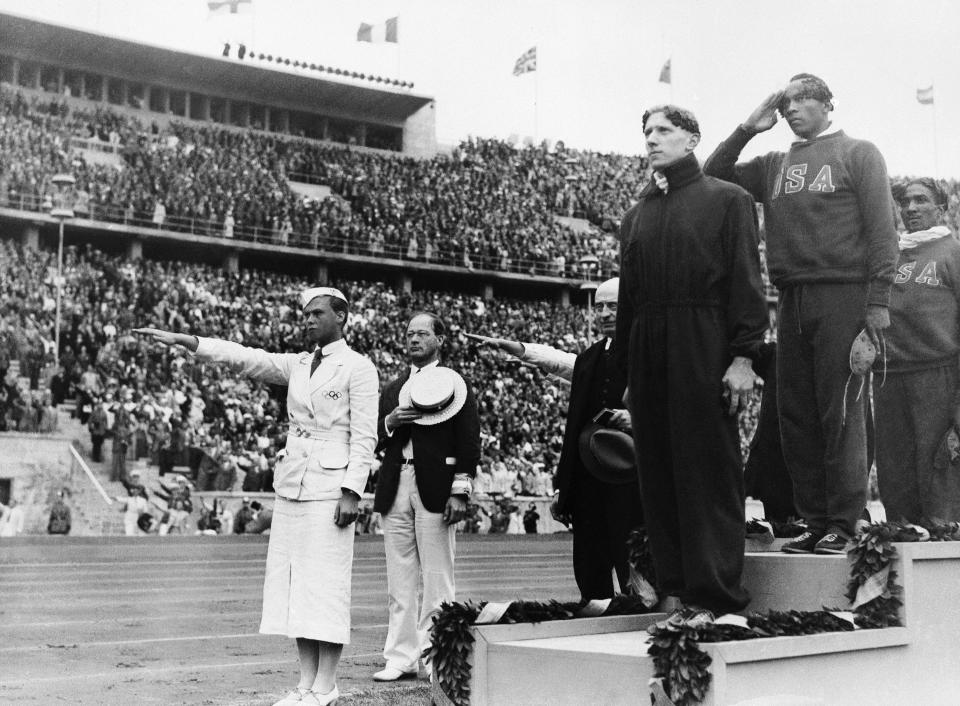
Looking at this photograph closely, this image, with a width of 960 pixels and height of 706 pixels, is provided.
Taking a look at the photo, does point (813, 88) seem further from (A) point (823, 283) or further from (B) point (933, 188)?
(B) point (933, 188)

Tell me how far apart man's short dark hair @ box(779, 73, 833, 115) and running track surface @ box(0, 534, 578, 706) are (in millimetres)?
3440

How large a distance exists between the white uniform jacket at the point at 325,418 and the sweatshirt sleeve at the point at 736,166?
178cm

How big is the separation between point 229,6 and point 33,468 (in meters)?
19.1

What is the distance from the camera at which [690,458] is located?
4406mm

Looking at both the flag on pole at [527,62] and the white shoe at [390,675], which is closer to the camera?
the white shoe at [390,675]

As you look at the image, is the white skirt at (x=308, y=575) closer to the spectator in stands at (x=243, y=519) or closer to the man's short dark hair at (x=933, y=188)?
the man's short dark hair at (x=933, y=188)

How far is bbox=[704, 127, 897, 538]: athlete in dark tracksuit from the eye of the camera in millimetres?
4906

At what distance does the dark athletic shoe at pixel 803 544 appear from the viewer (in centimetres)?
492

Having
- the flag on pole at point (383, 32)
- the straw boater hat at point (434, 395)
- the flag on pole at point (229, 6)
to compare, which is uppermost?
the flag on pole at point (383, 32)

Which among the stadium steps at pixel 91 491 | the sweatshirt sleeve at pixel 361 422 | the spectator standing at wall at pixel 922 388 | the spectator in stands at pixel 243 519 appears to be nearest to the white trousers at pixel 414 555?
the sweatshirt sleeve at pixel 361 422

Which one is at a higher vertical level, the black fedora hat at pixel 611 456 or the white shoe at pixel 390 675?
the black fedora hat at pixel 611 456

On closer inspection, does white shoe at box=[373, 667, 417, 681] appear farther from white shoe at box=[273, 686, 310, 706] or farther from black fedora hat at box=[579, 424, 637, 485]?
black fedora hat at box=[579, 424, 637, 485]

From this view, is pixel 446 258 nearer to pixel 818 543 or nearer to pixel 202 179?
pixel 202 179

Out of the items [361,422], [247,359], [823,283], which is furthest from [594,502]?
[247,359]
